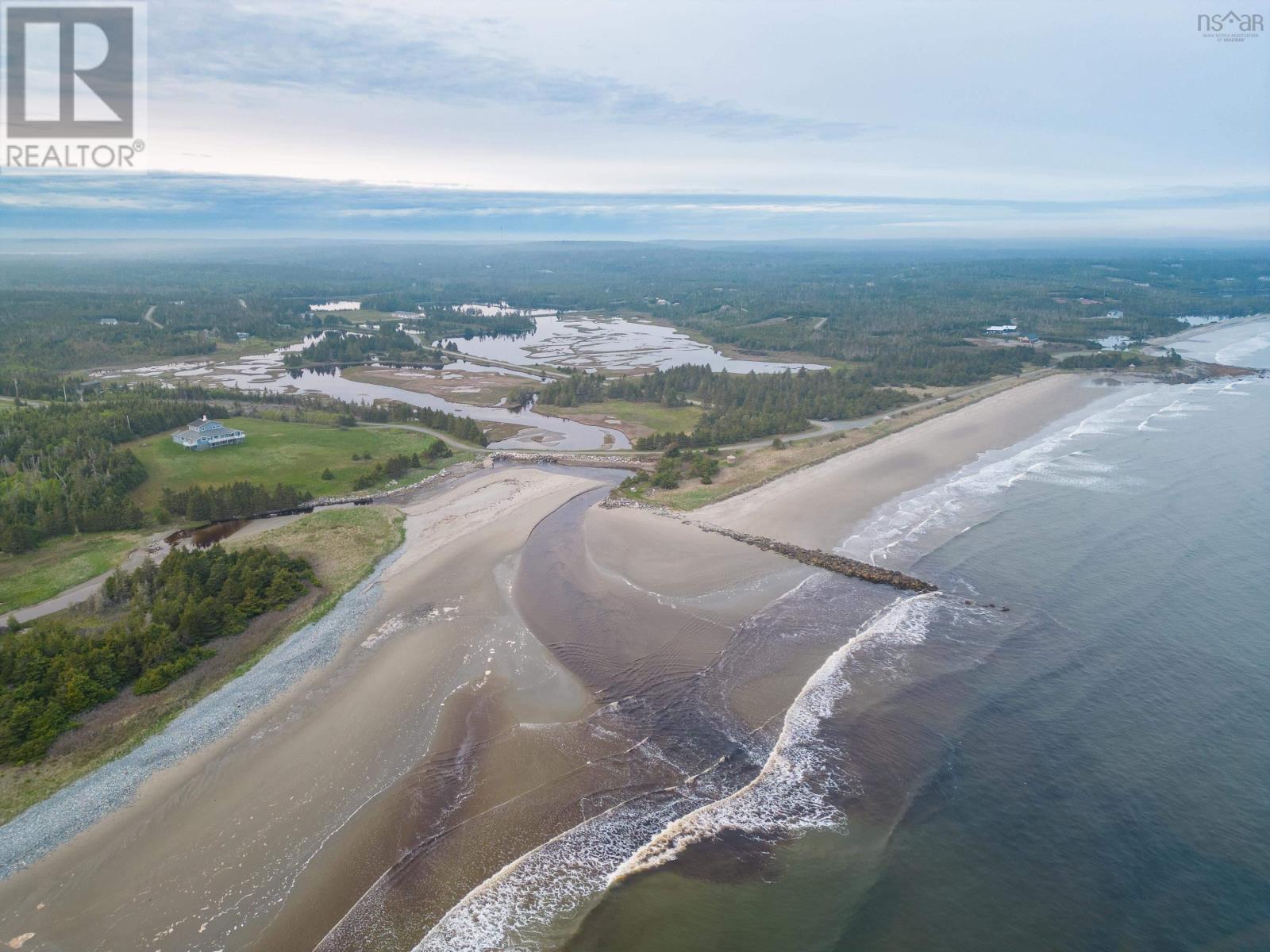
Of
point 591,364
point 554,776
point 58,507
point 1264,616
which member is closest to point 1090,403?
point 1264,616

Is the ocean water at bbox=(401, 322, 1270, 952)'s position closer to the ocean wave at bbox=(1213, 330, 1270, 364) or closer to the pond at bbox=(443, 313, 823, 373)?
the pond at bbox=(443, 313, 823, 373)

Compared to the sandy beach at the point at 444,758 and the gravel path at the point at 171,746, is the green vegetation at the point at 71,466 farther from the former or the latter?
the gravel path at the point at 171,746

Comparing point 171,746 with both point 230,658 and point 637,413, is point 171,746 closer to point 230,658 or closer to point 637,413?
point 230,658

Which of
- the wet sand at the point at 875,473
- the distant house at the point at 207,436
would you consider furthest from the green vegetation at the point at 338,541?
the wet sand at the point at 875,473

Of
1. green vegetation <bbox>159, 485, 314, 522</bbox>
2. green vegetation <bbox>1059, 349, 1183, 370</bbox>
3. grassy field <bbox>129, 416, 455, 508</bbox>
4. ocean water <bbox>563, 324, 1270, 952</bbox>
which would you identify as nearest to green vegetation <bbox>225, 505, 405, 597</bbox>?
green vegetation <bbox>159, 485, 314, 522</bbox>

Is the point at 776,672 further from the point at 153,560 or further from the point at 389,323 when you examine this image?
the point at 389,323

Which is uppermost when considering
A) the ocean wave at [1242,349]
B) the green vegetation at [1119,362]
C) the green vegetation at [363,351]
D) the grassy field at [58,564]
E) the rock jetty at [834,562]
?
the ocean wave at [1242,349]
